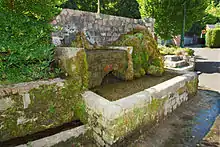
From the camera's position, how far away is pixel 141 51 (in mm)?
5328

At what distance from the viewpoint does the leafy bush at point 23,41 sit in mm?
2592

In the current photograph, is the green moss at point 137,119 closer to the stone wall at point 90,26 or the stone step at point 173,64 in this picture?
the stone wall at point 90,26

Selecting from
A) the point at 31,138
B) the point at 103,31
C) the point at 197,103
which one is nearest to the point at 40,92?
the point at 31,138

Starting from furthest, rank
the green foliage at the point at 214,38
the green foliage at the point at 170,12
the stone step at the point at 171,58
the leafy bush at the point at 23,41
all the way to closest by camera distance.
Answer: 1. the green foliage at the point at 214,38
2. the green foliage at the point at 170,12
3. the stone step at the point at 171,58
4. the leafy bush at the point at 23,41

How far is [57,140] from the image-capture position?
8.20 feet

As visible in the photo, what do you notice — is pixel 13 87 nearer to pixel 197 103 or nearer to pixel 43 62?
pixel 43 62

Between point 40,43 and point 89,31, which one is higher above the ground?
point 89,31

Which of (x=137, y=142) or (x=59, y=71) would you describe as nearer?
(x=137, y=142)

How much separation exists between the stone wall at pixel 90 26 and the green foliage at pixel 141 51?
46 cm

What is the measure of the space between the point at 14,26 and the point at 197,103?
529cm

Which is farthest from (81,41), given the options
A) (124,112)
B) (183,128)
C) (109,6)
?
(109,6)

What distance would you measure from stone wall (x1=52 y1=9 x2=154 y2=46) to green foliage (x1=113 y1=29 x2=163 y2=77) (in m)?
0.46

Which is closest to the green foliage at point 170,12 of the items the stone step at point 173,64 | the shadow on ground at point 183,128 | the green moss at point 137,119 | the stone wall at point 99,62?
the stone step at point 173,64

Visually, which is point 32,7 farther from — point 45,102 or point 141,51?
point 141,51
